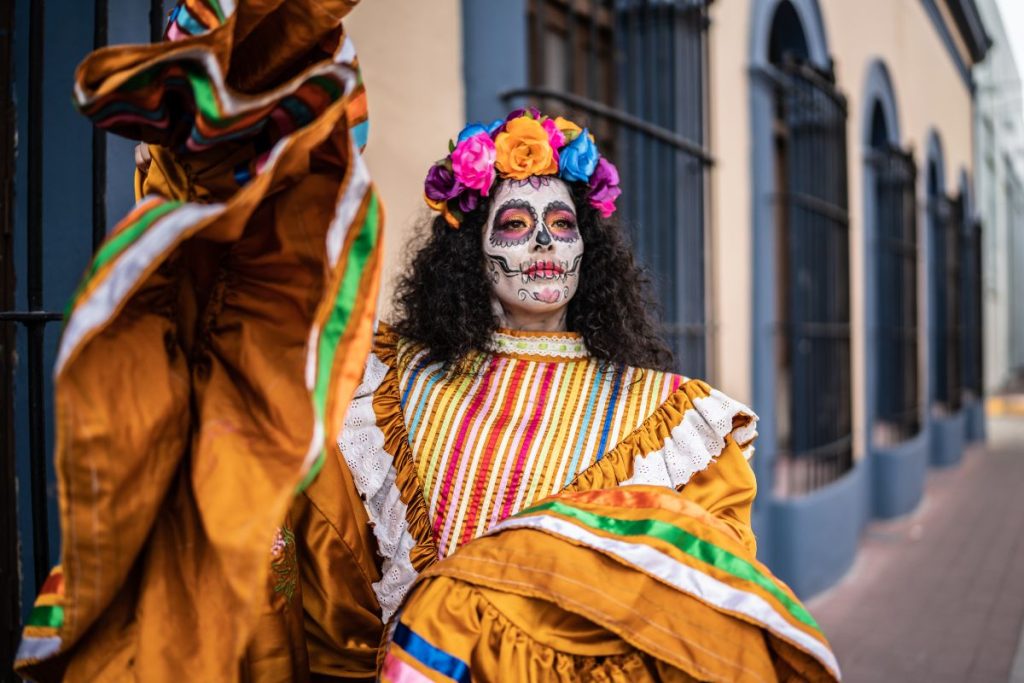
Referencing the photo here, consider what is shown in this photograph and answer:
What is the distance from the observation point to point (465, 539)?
1.74 metres

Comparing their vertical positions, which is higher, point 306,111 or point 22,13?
point 22,13

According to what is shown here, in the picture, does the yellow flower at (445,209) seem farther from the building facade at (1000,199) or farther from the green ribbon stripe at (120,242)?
the building facade at (1000,199)

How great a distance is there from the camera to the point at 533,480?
5.71ft

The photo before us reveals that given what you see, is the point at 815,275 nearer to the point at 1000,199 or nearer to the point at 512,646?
the point at 512,646

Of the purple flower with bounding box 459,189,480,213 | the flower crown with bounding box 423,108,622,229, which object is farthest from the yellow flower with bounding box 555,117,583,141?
the purple flower with bounding box 459,189,480,213

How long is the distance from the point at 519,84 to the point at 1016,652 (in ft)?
10.9

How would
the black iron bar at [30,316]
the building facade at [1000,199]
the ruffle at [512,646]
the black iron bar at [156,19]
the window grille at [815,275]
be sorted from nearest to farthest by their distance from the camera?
1. the ruffle at [512,646]
2. the black iron bar at [30,316]
3. the black iron bar at [156,19]
4. the window grille at [815,275]
5. the building facade at [1000,199]

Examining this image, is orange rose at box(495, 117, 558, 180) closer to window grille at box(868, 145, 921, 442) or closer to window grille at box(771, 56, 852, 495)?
window grille at box(771, 56, 852, 495)

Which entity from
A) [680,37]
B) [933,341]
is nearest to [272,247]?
[680,37]

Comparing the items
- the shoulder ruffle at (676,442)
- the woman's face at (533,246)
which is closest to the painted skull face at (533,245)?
the woman's face at (533,246)

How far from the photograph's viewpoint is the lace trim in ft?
6.36

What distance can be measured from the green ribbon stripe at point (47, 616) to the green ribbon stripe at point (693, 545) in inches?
29.3

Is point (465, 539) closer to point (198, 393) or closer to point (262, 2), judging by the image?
point (198, 393)

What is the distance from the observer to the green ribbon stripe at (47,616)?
3.97 feet
